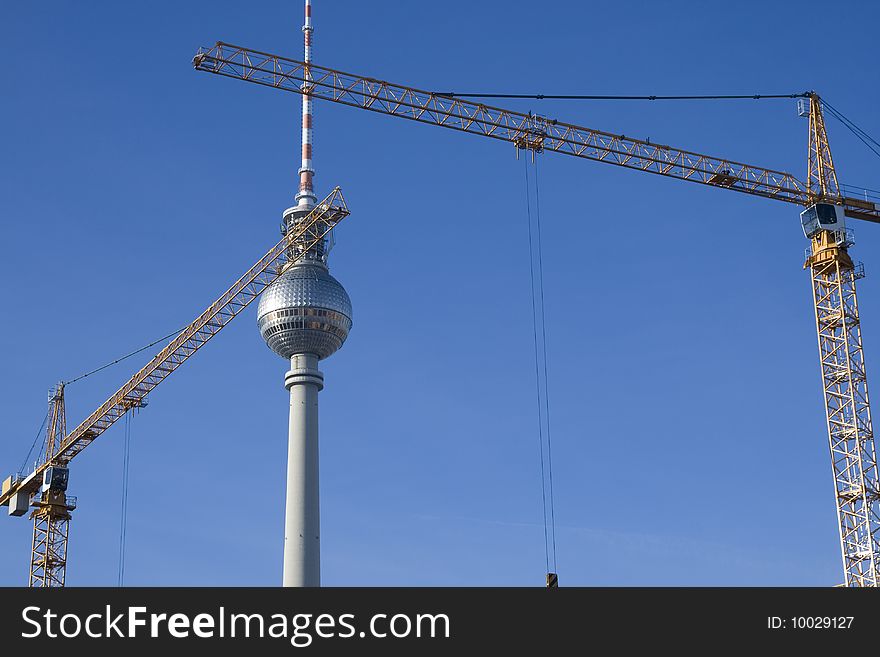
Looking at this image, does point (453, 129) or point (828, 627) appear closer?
point (828, 627)

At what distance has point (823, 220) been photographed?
440 ft

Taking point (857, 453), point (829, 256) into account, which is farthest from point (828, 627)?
point (829, 256)

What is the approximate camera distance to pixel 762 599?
53.5 m

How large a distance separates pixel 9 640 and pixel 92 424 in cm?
12637

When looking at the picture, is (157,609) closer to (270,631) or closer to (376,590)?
(270,631)

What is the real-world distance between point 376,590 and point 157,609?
285 inches

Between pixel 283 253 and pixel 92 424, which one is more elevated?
pixel 283 253

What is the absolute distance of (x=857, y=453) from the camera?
410 ft

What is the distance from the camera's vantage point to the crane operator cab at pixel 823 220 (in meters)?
134

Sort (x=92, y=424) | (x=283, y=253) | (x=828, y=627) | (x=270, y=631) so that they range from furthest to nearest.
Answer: (x=283, y=253) → (x=92, y=424) → (x=828, y=627) → (x=270, y=631)

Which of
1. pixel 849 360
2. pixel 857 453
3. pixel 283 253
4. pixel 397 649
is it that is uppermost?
pixel 283 253

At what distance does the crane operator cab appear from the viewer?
439 ft

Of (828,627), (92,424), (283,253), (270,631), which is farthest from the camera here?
(283,253)

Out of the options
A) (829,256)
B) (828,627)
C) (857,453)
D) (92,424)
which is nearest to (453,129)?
(829,256)
